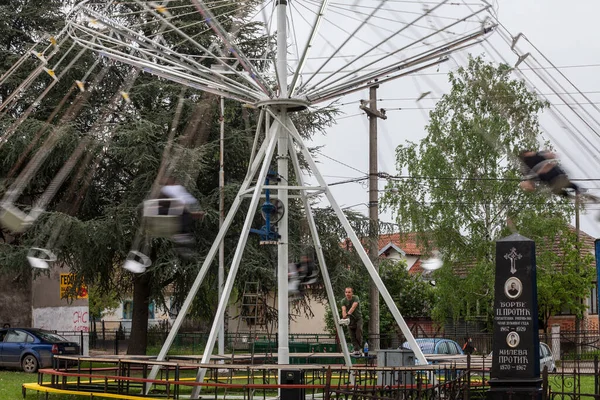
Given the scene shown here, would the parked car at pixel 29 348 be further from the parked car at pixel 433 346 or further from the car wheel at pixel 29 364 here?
the parked car at pixel 433 346

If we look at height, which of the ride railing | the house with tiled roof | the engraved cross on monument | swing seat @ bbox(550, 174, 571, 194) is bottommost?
the ride railing

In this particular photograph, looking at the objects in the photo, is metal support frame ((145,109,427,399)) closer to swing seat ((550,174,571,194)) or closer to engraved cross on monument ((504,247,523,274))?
engraved cross on monument ((504,247,523,274))

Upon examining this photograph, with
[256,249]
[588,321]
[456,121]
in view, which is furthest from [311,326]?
[256,249]

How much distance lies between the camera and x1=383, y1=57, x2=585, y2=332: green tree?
39906 millimetres

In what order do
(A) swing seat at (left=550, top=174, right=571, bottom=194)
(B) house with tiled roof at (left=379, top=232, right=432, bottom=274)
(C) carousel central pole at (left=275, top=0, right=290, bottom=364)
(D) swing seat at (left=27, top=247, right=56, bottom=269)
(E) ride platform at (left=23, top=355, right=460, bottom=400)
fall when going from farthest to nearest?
(B) house with tiled roof at (left=379, top=232, right=432, bottom=274) < (D) swing seat at (left=27, top=247, right=56, bottom=269) < (C) carousel central pole at (left=275, top=0, right=290, bottom=364) < (A) swing seat at (left=550, top=174, right=571, bottom=194) < (E) ride platform at (left=23, top=355, right=460, bottom=400)

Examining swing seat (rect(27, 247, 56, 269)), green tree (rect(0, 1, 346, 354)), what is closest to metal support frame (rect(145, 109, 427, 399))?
swing seat (rect(27, 247, 56, 269))

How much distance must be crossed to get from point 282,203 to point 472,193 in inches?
919

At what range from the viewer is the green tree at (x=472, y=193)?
3991cm

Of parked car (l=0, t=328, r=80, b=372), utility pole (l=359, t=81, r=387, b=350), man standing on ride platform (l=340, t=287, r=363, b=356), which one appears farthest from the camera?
utility pole (l=359, t=81, r=387, b=350)

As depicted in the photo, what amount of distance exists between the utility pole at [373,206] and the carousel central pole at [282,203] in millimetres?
11401

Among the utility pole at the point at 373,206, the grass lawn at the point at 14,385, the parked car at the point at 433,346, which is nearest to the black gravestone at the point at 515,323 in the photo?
the grass lawn at the point at 14,385

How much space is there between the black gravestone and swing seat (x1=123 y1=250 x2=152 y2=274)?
1412 cm

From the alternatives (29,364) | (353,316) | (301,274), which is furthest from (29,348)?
(353,316)

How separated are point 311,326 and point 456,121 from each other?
26245 mm
